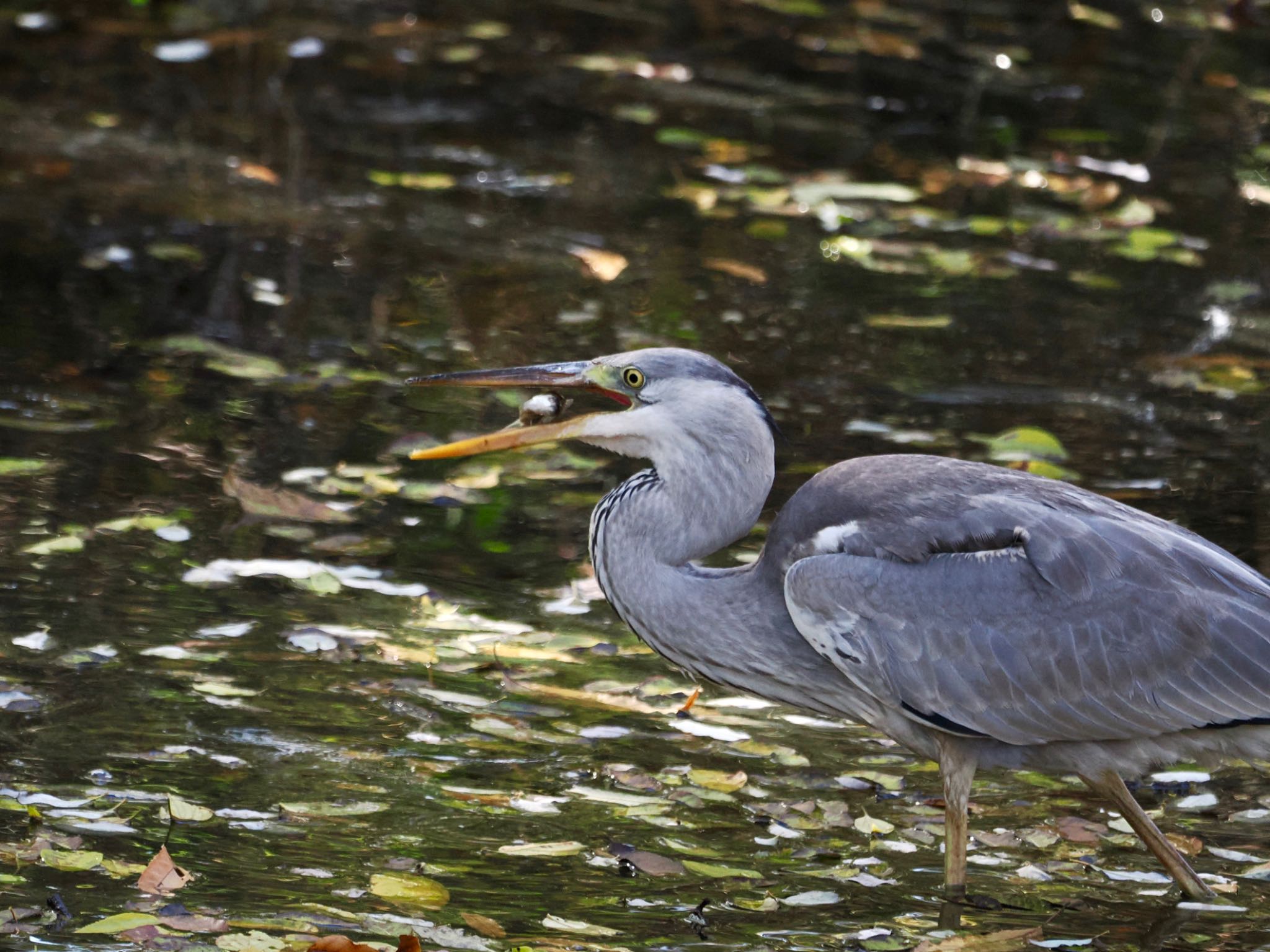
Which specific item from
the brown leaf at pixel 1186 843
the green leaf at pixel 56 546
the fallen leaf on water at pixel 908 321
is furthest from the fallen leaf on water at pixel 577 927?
the fallen leaf on water at pixel 908 321

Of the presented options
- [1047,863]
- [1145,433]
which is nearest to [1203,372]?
[1145,433]

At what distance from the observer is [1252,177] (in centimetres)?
1102

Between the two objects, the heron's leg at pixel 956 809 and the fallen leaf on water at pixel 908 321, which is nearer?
the heron's leg at pixel 956 809

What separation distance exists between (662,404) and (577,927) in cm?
150

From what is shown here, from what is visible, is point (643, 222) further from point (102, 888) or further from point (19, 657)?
point (102, 888)

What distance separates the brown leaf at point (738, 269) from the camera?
922cm

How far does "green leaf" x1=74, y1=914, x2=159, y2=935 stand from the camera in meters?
3.97

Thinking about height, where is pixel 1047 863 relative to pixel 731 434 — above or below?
below

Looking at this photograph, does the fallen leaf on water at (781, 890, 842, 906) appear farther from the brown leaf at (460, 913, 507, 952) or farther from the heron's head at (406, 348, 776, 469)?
the heron's head at (406, 348, 776, 469)

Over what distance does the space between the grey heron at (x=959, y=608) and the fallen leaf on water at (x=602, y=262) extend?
13.4 ft

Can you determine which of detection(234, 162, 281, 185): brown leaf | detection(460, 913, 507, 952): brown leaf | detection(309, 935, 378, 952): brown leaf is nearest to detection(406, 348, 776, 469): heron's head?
detection(460, 913, 507, 952): brown leaf

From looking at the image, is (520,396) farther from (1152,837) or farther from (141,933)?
(141,933)

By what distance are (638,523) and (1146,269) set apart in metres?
5.49

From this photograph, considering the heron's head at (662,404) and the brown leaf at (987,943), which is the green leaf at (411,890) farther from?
the heron's head at (662,404)
